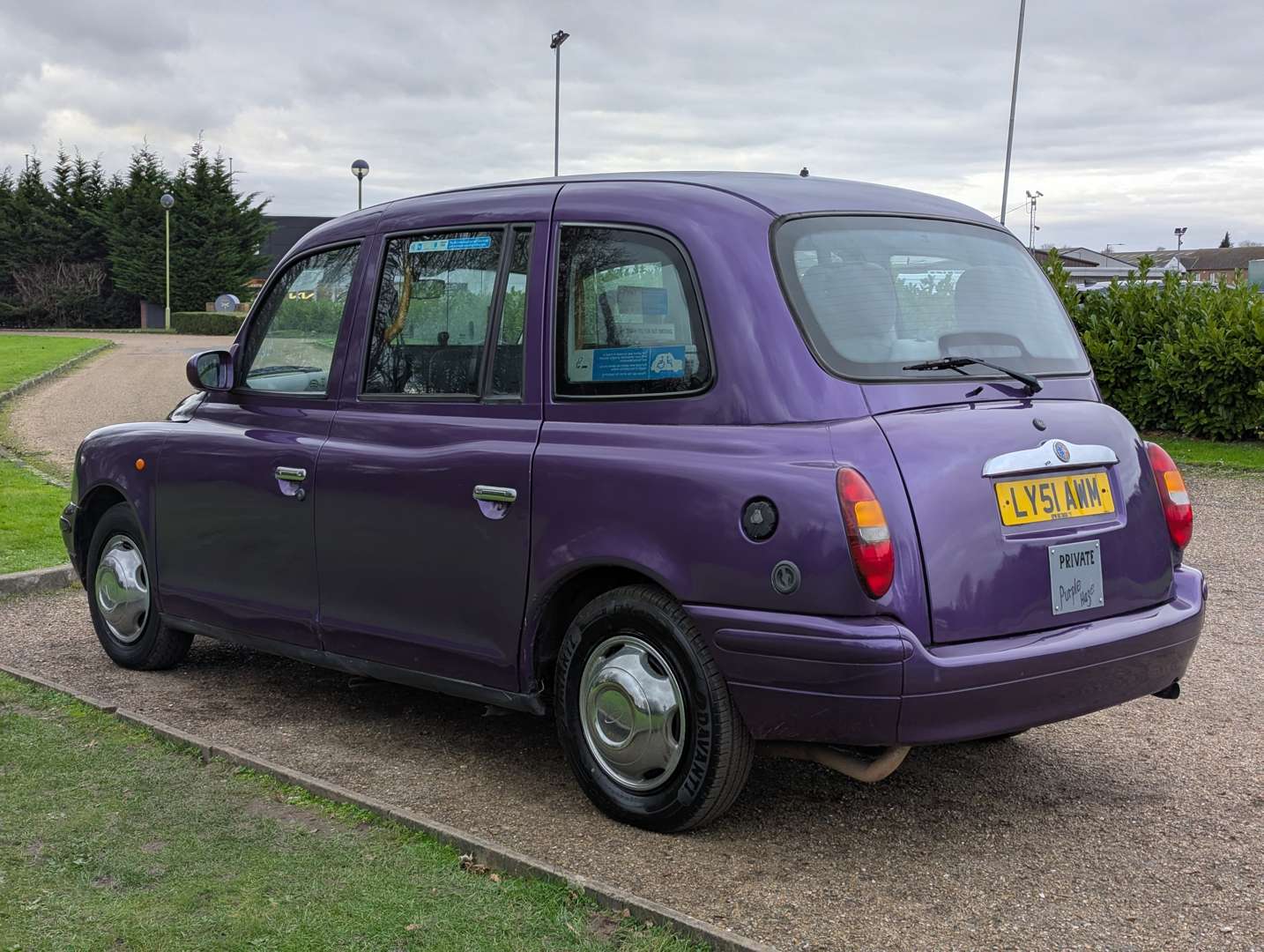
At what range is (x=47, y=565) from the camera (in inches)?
341

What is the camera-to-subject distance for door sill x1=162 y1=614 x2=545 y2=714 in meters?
4.55

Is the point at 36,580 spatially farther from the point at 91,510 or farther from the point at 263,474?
the point at 263,474

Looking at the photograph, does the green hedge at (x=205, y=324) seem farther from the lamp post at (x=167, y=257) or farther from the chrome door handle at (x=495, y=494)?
the chrome door handle at (x=495, y=494)

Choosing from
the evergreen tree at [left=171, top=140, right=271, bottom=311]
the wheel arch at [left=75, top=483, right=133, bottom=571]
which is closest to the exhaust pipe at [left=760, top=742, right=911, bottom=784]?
the wheel arch at [left=75, top=483, right=133, bottom=571]

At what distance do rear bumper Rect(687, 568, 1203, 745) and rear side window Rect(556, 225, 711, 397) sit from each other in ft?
2.48

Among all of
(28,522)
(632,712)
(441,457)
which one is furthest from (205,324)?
(632,712)

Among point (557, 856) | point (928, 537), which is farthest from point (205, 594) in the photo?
point (928, 537)

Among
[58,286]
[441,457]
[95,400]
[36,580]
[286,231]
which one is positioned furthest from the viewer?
[286,231]

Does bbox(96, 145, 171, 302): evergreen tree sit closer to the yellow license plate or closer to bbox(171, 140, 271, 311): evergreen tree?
bbox(171, 140, 271, 311): evergreen tree

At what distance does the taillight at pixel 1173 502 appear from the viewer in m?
4.38

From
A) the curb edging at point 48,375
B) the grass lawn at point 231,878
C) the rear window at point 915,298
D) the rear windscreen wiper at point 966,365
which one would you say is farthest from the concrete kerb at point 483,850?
the curb edging at point 48,375

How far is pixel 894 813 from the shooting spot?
4426 millimetres

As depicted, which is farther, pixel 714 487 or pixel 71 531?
pixel 71 531

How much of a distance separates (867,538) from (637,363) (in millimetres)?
1008
